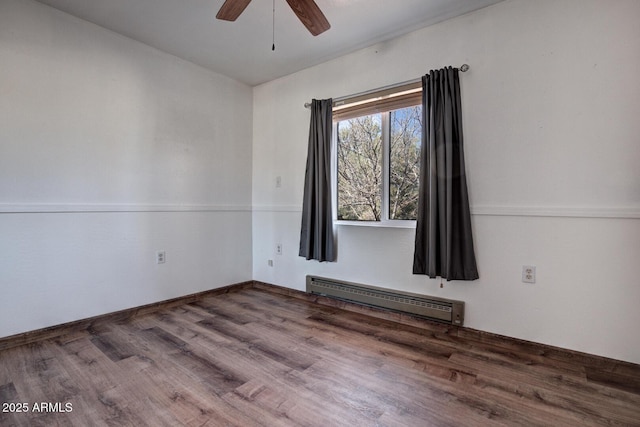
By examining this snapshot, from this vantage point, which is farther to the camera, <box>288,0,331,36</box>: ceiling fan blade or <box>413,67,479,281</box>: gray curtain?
<box>413,67,479,281</box>: gray curtain

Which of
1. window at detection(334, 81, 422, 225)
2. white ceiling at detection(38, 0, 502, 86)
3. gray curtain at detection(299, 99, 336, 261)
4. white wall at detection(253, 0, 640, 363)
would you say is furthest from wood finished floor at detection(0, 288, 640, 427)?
white ceiling at detection(38, 0, 502, 86)

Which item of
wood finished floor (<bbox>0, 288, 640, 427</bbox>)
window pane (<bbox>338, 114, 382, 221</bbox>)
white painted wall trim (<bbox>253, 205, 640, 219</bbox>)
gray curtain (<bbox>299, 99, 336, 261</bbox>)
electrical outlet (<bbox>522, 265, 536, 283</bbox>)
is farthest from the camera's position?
gray curtain (<bbox>299, 99, 336, 261</bbox>)

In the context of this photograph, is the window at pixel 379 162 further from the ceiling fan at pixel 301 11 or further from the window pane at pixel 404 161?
the ceiling fan at pixel 301 11

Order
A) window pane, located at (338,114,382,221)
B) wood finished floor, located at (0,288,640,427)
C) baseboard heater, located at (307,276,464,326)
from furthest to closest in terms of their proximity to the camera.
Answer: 1. window pane, located at (338,114,382,221)
2. baseboard heater, located at (307,276,464,326)
3. wood finished floor, located at (0,288,640,427)

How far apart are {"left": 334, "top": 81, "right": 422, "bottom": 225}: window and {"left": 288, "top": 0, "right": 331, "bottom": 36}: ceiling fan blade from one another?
3.34ft

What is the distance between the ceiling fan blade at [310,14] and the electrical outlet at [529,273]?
6.90 feet

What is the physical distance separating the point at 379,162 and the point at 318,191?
0.65 meters

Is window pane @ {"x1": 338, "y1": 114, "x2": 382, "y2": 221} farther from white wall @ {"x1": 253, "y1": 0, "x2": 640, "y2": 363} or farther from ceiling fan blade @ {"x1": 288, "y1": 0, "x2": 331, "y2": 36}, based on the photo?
ceiling fan blade @ {"x1": 288, "y1": 0, "x2": 331, "y2": 36}

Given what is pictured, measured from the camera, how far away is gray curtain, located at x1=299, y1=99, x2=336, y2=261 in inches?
117

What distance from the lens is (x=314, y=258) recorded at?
10.1ft

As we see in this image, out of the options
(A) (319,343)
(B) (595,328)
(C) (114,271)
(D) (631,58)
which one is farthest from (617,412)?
(C) (114,271)

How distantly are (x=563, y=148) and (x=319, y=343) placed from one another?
2.13m

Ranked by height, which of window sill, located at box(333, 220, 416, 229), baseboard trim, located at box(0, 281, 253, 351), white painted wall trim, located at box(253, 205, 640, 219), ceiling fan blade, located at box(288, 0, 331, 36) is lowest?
baseboard trim, located at box(0, 281, 253, 351)

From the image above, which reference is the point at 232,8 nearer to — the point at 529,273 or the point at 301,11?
the point at 301,11
